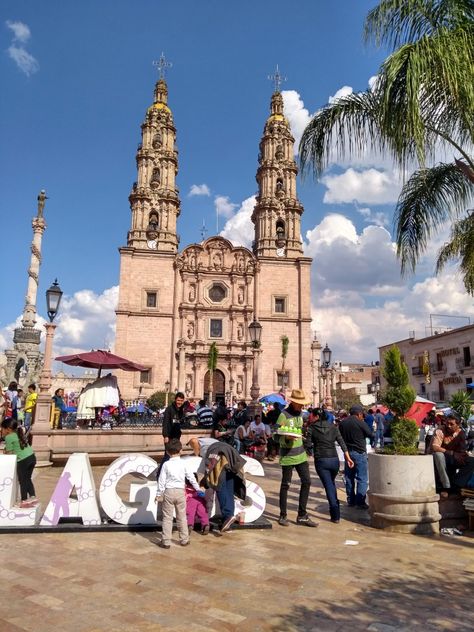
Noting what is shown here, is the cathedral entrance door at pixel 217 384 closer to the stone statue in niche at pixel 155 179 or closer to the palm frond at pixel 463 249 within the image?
the stone statue in niche at pixel 155 179

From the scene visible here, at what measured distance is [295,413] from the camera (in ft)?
20.4

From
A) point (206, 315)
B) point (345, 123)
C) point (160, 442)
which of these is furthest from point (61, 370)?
point (345, 123)

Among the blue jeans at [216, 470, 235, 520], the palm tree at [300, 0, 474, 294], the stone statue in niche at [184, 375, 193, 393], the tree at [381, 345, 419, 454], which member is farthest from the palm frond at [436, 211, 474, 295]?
the stone statue in niche at [184, 375, 193, 393]

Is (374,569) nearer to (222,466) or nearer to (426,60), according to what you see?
(222,466)

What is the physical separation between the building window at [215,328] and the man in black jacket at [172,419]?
31804 millimetres

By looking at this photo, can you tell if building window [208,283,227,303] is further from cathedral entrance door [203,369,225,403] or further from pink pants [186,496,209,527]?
pink pants [186,496,209,527]

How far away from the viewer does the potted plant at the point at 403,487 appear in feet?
18.1

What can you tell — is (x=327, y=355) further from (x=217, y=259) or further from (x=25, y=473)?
(x=217, y=259)

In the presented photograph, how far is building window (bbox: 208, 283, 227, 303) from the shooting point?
40469mm

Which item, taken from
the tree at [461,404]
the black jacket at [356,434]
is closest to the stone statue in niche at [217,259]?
the tree at [461,404]

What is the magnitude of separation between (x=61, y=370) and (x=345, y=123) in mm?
60201

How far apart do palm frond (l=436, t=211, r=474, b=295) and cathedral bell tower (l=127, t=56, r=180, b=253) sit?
30.4 metres

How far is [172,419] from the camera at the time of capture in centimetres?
708

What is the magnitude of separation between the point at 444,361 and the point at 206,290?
21387 millimetres
